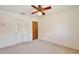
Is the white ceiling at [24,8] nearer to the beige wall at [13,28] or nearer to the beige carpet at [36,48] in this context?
the beige wall at [13,28]

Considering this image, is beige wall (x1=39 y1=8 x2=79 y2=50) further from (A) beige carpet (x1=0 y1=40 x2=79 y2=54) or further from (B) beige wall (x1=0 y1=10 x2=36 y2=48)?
(B) beige wall (x1=0 y1=10 x2=36 y2=48)

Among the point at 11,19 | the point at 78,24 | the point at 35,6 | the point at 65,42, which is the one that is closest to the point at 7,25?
the point at 11,19

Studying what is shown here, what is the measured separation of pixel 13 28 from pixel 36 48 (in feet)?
2.41

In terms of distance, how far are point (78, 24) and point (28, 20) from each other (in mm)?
1265

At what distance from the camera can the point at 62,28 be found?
8.05 feet

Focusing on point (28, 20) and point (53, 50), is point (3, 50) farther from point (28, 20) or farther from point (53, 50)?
point (53, 50)

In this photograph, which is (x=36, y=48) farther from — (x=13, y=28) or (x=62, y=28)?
(x=62, y=28)

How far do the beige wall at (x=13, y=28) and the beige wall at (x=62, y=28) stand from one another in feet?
1.21

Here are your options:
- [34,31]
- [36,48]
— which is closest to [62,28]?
[34,31]

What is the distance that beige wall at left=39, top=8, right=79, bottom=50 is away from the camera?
2332 millimetres

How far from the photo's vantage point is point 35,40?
251 centimetres
